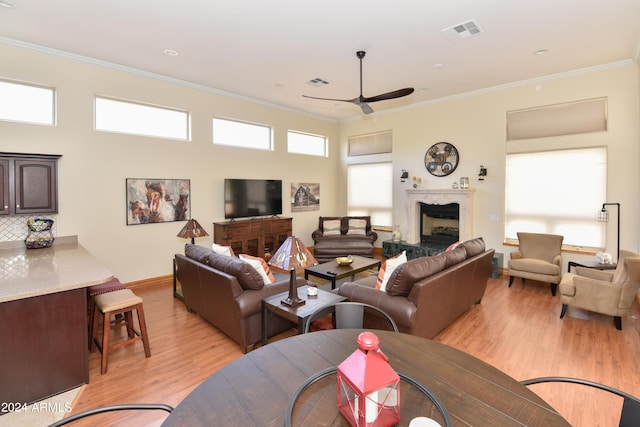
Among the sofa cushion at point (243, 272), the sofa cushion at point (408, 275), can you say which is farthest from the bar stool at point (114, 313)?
the sofa cushion at point (408, 275)

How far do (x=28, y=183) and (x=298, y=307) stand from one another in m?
3.85

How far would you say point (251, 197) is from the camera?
650cm

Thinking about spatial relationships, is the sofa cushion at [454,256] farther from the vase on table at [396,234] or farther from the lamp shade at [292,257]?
the vase on table at [396,234]

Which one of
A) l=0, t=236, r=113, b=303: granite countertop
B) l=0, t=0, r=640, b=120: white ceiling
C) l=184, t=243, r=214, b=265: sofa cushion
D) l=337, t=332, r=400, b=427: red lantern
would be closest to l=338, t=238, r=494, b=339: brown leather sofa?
l=184, t=243, r=214, b=265: sofa cushion

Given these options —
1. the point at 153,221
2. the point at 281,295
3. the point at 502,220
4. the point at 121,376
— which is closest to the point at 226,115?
the point at 153,221

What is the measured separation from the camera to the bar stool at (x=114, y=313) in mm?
2779

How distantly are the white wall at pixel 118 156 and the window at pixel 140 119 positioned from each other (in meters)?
0.14

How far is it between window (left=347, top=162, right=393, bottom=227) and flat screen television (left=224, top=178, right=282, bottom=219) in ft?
7.54

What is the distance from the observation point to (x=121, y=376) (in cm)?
273

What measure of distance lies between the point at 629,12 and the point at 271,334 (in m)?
5.30

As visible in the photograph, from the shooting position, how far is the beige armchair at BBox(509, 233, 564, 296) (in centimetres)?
474

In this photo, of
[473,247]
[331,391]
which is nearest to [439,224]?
[473,247]

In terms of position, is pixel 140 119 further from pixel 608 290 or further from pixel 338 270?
pixel 608 290

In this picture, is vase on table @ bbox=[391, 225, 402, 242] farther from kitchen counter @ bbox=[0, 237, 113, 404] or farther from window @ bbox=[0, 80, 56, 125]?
window @ bbox=[0, 80, 56, 125]
